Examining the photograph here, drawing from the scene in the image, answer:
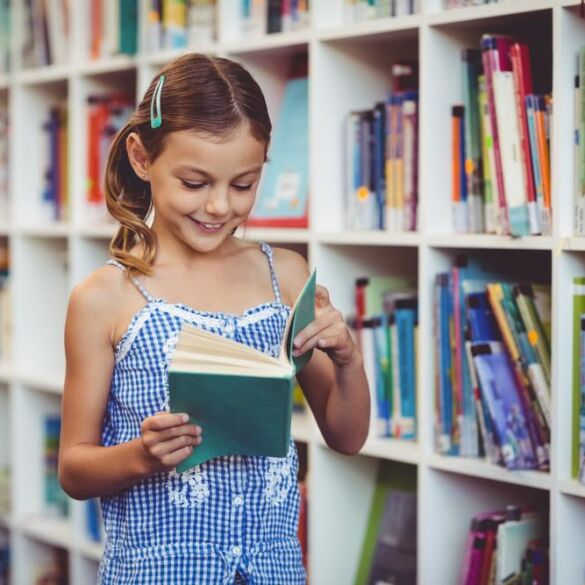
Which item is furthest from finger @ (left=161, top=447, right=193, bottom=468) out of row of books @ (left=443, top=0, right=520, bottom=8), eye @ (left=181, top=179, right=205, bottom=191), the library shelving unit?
row of books @ (left=443, top=0, right=520, bottom=8)

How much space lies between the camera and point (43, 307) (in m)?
3.03

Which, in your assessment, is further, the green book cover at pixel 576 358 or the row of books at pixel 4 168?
the row of books at pixel 4 168

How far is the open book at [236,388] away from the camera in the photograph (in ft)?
3.91

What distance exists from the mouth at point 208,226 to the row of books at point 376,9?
840 millimetres

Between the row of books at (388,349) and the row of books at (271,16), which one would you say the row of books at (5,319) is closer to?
the row of books at (271,16)

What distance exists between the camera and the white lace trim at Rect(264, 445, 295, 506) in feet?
4.71

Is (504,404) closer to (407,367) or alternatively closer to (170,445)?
(407,367)

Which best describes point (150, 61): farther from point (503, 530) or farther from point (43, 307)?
point (503, 530)

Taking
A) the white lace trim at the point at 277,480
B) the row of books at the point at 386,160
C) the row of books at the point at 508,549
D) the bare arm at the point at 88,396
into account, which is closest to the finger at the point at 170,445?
the bare arm at the point at 88,396

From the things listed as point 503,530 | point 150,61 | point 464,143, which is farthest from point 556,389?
point 150,61

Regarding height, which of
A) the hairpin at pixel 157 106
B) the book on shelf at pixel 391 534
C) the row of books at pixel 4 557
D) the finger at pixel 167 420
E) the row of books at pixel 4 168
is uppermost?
the row of books at pixel 4 168

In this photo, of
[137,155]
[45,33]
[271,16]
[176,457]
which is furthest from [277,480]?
[45,33]

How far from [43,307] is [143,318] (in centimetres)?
171

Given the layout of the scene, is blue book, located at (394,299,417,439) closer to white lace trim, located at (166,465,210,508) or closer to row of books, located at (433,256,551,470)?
row of books, located at (433,256,551,470)
